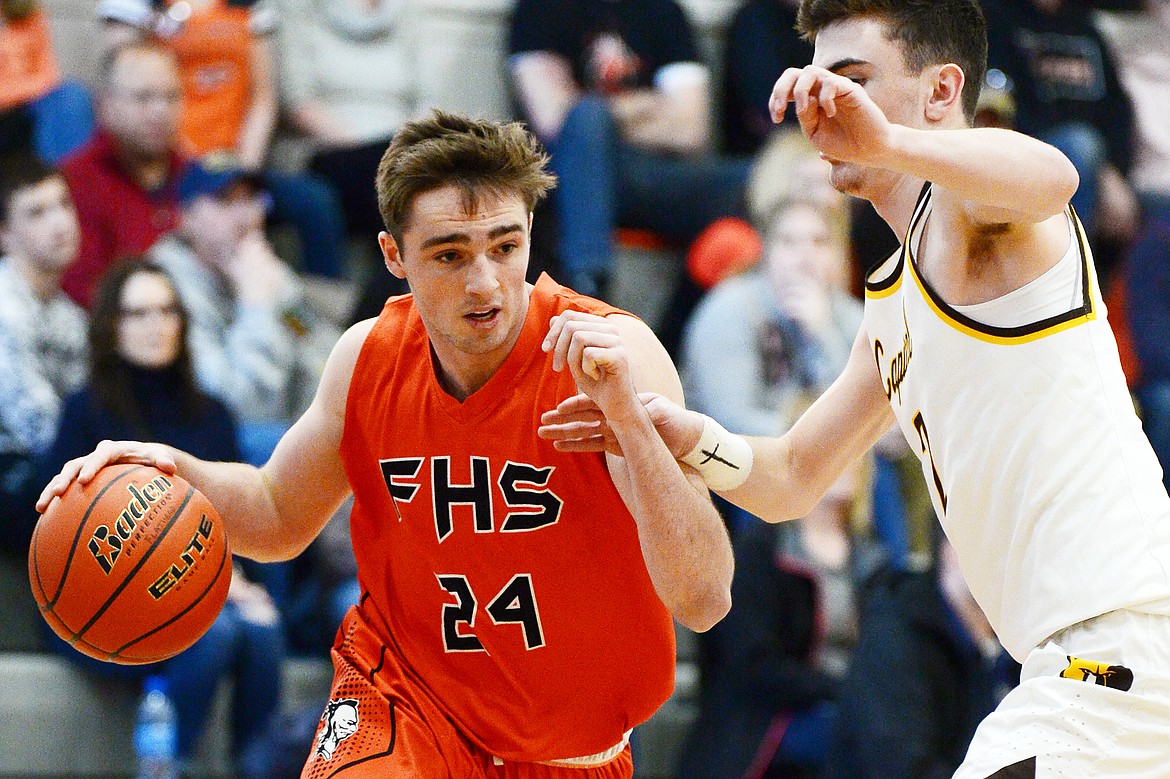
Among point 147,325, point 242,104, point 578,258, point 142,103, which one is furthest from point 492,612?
point 242,104

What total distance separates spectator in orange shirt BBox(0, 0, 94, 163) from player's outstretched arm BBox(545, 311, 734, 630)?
4.83 meters

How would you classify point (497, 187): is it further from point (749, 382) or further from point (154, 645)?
point (749, 382)

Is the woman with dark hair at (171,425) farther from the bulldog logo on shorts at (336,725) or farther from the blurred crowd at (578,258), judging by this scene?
the bulldog logo on shorts at (336,725)

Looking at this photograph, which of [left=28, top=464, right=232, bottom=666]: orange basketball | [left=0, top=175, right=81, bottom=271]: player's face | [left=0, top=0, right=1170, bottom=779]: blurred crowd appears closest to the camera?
[left=28, top=464, right=232, bottom=666]: orange basketball

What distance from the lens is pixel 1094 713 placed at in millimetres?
2928

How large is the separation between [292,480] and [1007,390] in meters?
1.92

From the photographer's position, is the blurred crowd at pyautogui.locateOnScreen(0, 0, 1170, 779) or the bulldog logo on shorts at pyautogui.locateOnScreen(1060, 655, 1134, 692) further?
the blurred crowd at pyautogui.locateOnScreen(0, 0, 1170, 779)

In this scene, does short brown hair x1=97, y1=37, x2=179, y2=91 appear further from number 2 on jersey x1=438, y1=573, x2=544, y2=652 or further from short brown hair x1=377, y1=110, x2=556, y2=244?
number 2 on jersey x1=438, y1=573, x2=544, y2=652

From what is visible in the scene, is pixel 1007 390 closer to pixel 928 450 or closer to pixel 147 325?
pixel 928 450

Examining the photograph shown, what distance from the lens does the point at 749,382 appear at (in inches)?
297

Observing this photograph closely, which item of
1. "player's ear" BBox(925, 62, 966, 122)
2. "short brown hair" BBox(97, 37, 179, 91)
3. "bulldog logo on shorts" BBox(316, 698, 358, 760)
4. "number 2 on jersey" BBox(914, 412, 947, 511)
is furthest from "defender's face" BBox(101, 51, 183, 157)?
"number 2 on jersey" BBox(914, 412, 947, 511)

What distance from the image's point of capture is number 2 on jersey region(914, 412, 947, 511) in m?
3.37

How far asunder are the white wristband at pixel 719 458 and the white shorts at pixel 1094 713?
987mm

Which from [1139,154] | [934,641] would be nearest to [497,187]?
[934,641]
